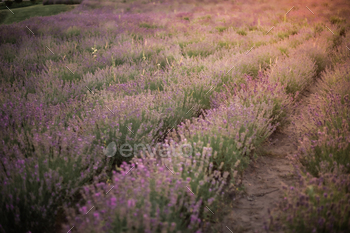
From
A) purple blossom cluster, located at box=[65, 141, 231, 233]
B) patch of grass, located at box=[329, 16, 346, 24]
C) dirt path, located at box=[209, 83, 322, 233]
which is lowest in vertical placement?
dirt path, located at box=[209, 83, 322, 233]

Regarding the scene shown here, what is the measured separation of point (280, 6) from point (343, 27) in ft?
22.5

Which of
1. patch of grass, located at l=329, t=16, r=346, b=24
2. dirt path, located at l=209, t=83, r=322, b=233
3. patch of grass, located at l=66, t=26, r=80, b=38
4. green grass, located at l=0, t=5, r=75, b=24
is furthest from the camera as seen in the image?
green grass, located at l=0, t=5, r=75, b=24

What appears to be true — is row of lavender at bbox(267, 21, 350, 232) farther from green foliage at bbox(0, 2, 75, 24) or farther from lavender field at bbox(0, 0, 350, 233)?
green foliage at bbox(0, 2, 75, 24)

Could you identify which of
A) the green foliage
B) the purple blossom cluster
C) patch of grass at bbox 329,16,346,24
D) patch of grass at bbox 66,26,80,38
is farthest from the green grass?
patch of grass at bbox 329,16,346,24

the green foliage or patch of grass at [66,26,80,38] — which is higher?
the green foliage

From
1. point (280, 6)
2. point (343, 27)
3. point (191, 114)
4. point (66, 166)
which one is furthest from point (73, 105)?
point (280, 6)

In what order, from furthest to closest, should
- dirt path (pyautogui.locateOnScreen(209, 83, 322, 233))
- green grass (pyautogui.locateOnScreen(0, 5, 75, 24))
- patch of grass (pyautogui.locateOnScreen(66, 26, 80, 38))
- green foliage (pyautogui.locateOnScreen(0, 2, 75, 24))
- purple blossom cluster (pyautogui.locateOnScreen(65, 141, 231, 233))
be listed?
green foliage (pyautogui.locateOnScreen(0, 2, 75, 24)) < green grass (pyautogui.locateOnScreen(0, 5, 75, 24)) < patch of grass (pyautogui.locateOnScreen(66, 26, 80, 38)) < dirt path (pyautogui.locateOnScreen(209, 83, 322, 233)) < purple blossom cluster (pyautogui.locateOnScreen(65, 141, 231, 233))

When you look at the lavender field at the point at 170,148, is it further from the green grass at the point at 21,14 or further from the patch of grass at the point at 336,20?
the green grass at the point at 21,14

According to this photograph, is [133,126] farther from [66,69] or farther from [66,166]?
[66,69]

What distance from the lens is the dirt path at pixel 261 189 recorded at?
6.21ft

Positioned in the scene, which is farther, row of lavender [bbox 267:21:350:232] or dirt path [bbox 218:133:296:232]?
dirt path [bbox 218:133:296:232]

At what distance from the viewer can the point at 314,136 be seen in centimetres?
247

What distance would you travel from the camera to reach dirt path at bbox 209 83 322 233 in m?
1.89

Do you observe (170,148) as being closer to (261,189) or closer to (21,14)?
Result: (261,189)
